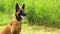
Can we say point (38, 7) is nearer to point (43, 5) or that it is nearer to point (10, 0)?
point (43, 5)

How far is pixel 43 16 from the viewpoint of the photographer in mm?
13508

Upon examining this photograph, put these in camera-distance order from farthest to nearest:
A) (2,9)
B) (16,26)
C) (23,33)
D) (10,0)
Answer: (2,9) < (10,0) < (23,33) < (16,26)

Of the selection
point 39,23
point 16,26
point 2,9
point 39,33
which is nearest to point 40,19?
point 39,23

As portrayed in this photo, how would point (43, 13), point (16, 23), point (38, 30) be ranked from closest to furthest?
point (16, 23), point (38, 30), point (43, 13)

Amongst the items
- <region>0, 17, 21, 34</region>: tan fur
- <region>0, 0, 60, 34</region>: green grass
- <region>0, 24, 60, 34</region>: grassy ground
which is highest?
<region>0, 17, 21, 34</region>: tan fur

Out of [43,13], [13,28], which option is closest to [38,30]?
[43,13]

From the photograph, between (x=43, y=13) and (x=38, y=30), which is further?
(x=43, y=13)

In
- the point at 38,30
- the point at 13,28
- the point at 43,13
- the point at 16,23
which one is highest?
the point at 16,23

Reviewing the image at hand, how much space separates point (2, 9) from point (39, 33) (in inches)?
285

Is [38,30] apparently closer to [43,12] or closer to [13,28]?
[43,12]

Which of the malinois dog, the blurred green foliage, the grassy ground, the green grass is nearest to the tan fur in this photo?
the malinois dog

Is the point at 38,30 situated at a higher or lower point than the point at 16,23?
lower

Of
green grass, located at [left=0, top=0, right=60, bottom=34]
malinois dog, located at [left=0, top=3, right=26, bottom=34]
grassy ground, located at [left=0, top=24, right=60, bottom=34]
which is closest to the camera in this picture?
malinois dog, located at [left=0, top=3, right=26, bottom=34]

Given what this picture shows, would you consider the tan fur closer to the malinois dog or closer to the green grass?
the malinois dog
